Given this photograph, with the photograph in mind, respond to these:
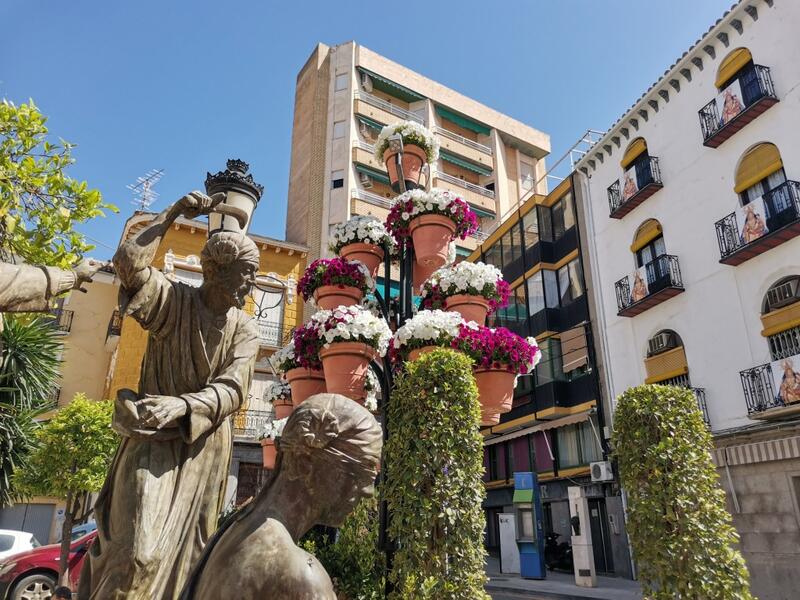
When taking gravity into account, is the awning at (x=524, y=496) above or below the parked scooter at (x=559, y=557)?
above

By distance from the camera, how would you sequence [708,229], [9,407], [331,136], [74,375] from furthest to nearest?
1. [331,136]
2. [74,375]
3. [708,229]
4. [9,407]

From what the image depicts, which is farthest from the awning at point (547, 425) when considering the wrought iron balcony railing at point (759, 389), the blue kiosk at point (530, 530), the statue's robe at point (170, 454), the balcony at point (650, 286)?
the statue's robe at point (170, 454)

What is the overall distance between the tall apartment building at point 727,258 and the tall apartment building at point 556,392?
1.45 m

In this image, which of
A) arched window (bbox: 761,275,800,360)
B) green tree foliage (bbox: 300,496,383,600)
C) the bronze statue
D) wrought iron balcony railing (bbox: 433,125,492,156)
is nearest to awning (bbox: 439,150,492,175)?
wrought iron balcony railing (bbox: 433,125,492,156)

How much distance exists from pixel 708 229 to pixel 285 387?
13864 mm

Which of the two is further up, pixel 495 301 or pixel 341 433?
pixel 495 301

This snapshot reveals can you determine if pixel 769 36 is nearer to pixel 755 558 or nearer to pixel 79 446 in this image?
pixel 755 558

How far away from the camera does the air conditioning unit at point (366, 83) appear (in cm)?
3111

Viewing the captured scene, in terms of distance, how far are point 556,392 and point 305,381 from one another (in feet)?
54.7

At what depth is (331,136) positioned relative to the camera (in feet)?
97.4

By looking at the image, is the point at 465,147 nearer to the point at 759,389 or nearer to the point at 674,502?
the point at 759,389

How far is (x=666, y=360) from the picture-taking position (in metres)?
17.2

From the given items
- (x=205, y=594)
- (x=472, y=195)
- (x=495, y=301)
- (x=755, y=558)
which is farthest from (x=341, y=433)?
(x=472, y=195)

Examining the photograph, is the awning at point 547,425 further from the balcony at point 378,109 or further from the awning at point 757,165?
the balcony at point 378,109
